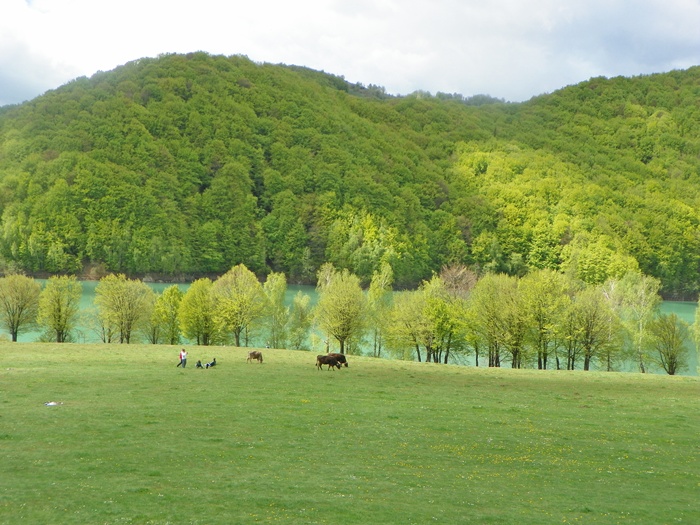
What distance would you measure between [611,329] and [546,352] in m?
7.49

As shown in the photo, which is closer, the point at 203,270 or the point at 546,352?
the point at 546,352

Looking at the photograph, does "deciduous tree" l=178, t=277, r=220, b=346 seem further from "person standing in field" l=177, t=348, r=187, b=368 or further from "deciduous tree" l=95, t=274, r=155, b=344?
"person standing in field" l=177, t=348, r=187, b=368

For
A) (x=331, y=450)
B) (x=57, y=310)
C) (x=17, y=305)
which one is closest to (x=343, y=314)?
(x=57, y=310)

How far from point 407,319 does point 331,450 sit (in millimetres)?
44425

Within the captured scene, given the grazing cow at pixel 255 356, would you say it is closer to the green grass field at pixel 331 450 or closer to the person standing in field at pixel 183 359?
the person standing in field at pixel 183 359

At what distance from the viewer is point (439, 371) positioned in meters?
43.4

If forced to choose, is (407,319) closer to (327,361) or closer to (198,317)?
(327,361)

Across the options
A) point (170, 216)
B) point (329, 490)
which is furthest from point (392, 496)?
point (170, 216)

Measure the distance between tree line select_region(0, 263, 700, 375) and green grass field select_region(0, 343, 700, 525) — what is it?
78.4ft

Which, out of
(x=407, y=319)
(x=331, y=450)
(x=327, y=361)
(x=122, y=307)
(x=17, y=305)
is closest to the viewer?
(x=331, y=450)

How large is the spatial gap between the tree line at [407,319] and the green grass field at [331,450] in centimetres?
2391

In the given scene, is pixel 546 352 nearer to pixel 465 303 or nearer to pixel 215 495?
pixel 465 303

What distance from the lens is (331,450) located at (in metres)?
19.9

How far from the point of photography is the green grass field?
14578mm
